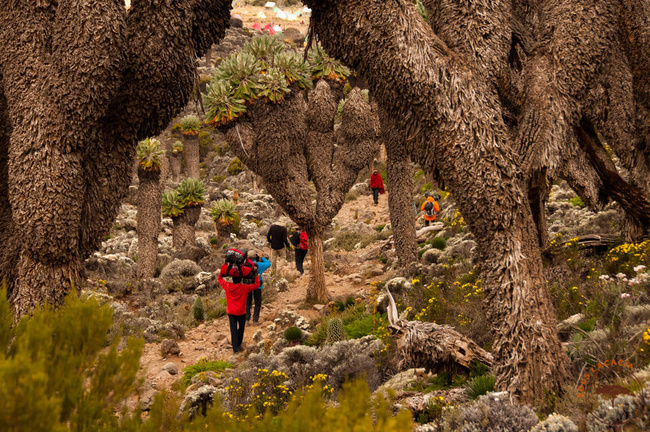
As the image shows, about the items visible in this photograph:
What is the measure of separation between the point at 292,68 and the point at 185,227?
10.2 metres

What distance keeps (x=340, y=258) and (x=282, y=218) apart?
8512mm

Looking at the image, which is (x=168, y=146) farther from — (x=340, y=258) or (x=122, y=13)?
(x=122, y=13)

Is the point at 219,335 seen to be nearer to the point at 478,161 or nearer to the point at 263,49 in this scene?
the point at 478,161

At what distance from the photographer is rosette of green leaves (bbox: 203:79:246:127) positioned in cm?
1028

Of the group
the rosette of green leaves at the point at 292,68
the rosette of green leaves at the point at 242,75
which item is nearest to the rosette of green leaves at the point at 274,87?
the rosette of green leaves at the point at 242,75

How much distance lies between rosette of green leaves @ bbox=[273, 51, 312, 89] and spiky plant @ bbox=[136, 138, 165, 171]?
22.8 feet

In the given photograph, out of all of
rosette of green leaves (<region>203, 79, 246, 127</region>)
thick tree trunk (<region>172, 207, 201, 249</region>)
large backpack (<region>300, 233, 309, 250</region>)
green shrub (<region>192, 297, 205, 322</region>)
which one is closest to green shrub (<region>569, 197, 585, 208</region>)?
large backpack (<region>300, 233, 309, 250</region>)

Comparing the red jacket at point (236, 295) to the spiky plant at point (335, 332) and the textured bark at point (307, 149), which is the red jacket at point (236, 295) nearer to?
the spiky plant at point (335, 332)

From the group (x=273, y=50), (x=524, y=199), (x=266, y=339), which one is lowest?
(x=266, y=339)

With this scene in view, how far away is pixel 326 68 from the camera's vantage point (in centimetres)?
1173

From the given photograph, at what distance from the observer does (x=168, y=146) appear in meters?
32.5

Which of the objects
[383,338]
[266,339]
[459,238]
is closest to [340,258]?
[459,238]

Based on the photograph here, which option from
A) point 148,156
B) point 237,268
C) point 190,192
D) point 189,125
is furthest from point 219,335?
point 189,125

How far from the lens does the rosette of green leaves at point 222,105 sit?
1028 cm
